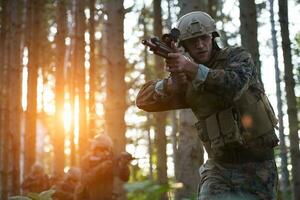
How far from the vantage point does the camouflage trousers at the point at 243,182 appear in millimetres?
4344

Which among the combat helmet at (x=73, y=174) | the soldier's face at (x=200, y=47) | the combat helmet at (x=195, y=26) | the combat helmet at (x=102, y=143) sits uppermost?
the combat helmet at (x=195, y=26)

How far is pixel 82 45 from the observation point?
12828mm

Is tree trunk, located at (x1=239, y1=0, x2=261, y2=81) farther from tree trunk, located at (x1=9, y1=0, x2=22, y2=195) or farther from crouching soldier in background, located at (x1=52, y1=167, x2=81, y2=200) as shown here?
tree trunk, located at (x1=9, y1=0, x2=22, y2=195)

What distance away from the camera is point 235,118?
426cm

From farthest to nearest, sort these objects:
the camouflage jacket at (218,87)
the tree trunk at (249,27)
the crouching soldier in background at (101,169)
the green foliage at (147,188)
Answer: the crouching soldier in background at (101,169) < the tree trunk at (249,27) < the camouflage jacket at (218,87) < the green foliage at (147,188)

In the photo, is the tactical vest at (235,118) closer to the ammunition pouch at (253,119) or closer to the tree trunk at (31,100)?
the ammunition pouch at (253,119)

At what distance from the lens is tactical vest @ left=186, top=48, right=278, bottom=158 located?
4.24m

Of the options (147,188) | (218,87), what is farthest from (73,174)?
(147,188)

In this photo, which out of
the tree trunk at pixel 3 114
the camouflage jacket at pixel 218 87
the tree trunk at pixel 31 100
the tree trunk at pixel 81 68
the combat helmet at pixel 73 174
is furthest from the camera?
the tree trunk at pixel 81 68

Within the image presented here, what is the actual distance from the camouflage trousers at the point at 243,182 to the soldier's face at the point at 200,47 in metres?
0.84

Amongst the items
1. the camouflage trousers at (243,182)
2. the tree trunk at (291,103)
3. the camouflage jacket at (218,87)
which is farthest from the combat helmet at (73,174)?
the camouflage trousers at (243,182)

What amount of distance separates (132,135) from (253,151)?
2777 centimetres

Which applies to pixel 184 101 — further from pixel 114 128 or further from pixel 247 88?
pixel 114 128

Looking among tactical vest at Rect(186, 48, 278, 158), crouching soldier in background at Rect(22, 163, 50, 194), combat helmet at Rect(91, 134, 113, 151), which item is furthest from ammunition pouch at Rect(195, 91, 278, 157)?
crouching soldier in background at Rect(22, 163, 50, 194)
